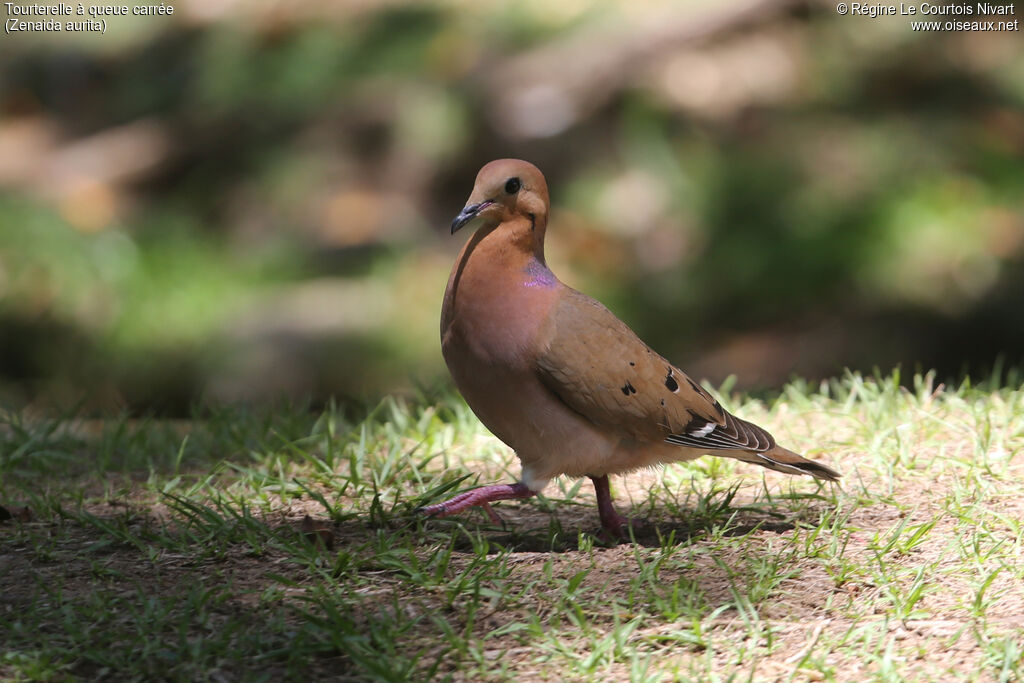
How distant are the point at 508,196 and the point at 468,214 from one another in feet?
0.49

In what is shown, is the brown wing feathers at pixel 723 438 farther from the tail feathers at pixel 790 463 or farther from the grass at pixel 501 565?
the grass at pixel 501 565

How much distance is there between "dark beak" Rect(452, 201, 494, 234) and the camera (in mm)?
3215

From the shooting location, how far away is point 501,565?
3.08m

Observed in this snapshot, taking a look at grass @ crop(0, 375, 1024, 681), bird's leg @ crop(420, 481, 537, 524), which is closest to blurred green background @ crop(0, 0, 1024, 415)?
grass @ crop(0, 375, 1024, 681)

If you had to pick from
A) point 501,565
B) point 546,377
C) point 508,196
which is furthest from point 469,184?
point 501,565

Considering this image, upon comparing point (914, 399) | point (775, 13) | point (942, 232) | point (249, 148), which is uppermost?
point (775, 13)

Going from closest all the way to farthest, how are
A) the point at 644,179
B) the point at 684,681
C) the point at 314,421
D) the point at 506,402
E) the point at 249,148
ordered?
the point at 684,681, the point at 506,402, the point at 314,421, the point at 644,179, the point at 249,148

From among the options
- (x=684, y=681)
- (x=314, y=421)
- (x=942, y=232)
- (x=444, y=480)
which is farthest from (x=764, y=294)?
(x=684, y=681)

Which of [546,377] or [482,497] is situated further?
[482,497]

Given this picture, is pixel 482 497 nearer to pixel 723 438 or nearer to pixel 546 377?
pixel 546 377

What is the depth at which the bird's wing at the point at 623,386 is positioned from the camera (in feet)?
10.5

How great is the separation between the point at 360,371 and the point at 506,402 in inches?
170

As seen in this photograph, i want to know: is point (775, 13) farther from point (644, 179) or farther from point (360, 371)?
point (360, 371)

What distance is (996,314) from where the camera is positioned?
23.4 feet
